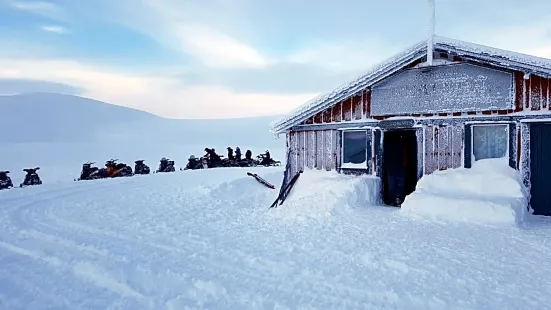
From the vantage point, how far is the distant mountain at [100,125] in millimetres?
62469

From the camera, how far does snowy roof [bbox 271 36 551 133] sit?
9375mm

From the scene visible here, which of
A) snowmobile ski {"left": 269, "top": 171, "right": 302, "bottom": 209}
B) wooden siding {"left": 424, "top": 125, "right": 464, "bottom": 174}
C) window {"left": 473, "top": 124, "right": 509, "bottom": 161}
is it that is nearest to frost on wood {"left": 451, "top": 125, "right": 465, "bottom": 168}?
wooden siding {"left": 424, "top": 125, "right": 464, "bottom": 174}

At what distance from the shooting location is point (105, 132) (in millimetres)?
72375

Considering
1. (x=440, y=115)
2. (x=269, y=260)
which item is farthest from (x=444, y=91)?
(x=269, y=260)

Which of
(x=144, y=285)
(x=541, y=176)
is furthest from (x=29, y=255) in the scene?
(x=541, y=176)

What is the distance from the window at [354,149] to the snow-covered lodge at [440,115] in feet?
0.10

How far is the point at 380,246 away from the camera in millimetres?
7035

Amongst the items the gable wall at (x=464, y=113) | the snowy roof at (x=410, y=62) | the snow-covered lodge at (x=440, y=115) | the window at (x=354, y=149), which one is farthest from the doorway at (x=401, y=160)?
the snowy roof at (x=410, y=62)

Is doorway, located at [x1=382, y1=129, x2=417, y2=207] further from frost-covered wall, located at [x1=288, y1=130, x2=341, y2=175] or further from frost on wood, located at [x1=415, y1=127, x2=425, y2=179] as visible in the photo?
frost on wood, located at [x1=415, y1=127, x2=425, y2=179]

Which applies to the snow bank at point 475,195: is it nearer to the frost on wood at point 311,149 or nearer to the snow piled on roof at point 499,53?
the snow piled on roof at point 499,53

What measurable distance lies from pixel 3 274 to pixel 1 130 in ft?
210

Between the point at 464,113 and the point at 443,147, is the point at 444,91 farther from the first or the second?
the point at 443,147

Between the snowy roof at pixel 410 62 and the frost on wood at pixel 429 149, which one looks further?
the frost on wood at pixel 429 149

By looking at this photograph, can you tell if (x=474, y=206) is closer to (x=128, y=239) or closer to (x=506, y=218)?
(x=506, y=218)
